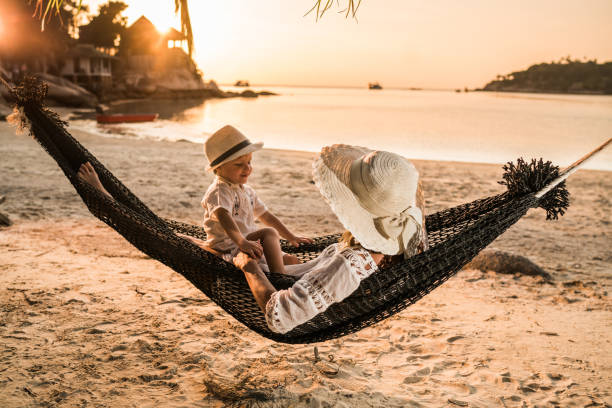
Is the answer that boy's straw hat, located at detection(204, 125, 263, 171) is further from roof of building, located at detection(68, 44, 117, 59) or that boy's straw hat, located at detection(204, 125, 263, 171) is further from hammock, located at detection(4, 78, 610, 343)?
roof of building, located at detection(68, 44, 117, 59)

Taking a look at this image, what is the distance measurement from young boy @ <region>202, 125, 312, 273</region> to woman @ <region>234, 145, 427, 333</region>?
1.46ft

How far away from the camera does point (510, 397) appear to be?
2150mm

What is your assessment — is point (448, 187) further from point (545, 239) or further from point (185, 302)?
point (185, 302)

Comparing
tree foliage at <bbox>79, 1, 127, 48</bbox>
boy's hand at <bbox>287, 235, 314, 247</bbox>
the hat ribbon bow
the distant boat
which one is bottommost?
boy's hand at <bbox>287, 235, 314, 247</bbox>

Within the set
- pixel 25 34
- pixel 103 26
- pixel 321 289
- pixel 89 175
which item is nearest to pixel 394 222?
pixel 321 289

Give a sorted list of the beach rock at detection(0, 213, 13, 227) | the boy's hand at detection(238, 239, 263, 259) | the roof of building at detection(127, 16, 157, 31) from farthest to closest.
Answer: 1. the roof of building at detection(127, 16, 157, 31)
2. the beach rock at detection(0, 213, 13, 227)
3. the boy's hand at detection(238, 239, 263, 259)

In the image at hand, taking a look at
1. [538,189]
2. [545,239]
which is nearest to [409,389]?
[538,189]

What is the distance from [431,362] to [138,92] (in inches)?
1962

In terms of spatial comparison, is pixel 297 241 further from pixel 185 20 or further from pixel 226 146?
pixel 185 20

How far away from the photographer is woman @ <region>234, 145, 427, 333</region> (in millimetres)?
1461

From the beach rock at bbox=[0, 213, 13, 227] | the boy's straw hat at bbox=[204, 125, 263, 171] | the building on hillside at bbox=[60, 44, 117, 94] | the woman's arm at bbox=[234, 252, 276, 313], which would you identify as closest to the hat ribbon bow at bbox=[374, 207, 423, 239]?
the woman's arm at bbox=[234, 252, 276, 313]

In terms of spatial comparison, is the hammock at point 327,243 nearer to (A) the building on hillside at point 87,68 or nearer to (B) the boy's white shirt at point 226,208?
(B) the boy's white shirt at point 226,208

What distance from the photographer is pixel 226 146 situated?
7.11ft

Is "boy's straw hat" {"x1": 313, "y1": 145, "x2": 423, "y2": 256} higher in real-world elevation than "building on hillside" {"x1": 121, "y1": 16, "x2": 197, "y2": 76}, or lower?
lower
